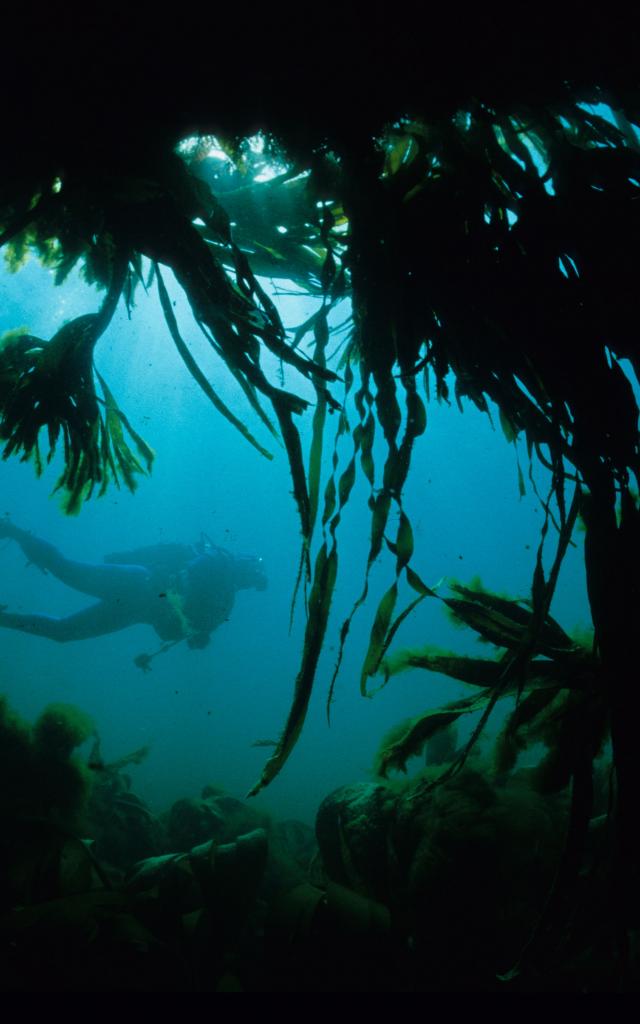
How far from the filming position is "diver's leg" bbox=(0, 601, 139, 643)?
34.3ft

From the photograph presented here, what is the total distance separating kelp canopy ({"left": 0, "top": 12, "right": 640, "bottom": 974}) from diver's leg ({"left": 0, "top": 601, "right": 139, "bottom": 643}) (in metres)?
10.9

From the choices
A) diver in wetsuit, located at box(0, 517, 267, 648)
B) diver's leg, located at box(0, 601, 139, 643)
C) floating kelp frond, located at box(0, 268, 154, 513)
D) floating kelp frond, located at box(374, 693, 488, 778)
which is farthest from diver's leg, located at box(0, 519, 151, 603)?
floating kelp frond, located at box(374, 693, 488, 778)

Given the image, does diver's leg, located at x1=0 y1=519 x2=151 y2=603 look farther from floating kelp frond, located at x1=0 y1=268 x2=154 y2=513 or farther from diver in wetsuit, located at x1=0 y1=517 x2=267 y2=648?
floating kelp frond, located at x1=0 y1=268 x2=154 y2=513

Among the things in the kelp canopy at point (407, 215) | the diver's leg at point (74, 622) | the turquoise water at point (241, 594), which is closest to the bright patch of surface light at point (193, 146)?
the kelp canopy at point (407, 215)

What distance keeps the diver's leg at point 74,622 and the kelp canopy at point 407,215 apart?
10.9 metres

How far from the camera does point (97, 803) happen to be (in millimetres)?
5633

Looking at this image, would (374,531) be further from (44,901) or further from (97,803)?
(97,803)

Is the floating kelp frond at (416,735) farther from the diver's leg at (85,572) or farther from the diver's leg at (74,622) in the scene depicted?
the diver's leg at (85,572)

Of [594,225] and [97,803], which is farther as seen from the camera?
[97,803]

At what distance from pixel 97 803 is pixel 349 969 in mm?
5097

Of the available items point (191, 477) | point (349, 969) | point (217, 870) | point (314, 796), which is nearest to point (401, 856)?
point (349, 969)

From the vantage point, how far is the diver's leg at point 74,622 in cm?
1046

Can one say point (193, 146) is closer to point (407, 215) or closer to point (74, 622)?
point (407, 215)

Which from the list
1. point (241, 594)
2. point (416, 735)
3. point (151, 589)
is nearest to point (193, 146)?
point (416, 735)
